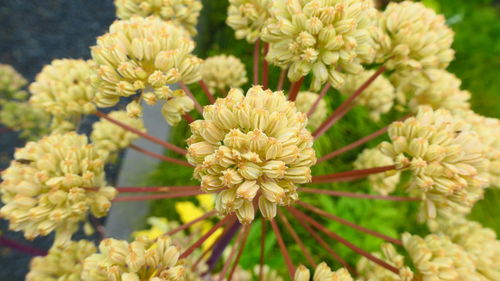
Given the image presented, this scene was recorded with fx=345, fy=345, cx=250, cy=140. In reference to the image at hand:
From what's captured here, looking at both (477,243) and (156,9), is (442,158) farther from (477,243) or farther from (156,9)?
(156,9)

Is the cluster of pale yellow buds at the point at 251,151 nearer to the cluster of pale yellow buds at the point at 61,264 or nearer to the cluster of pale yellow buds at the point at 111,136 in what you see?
the cluster of pale yellow buds at the point at 61,264

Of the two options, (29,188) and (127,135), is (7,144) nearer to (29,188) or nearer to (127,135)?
(127,135)

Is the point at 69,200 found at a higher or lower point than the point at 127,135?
lower

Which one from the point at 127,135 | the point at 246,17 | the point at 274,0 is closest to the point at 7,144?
the point at 127,135

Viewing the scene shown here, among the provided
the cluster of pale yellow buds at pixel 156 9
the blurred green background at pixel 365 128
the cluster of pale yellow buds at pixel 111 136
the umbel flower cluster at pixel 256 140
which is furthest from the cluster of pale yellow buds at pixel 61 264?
the blurred green background at pixel 365 128

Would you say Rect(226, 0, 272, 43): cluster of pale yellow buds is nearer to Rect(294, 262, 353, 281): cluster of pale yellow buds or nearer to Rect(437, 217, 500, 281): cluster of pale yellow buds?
Rect(294, 262, 353, 281): cluster of pale yellow buds

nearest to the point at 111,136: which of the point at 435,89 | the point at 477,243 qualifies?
the point at 435,89
